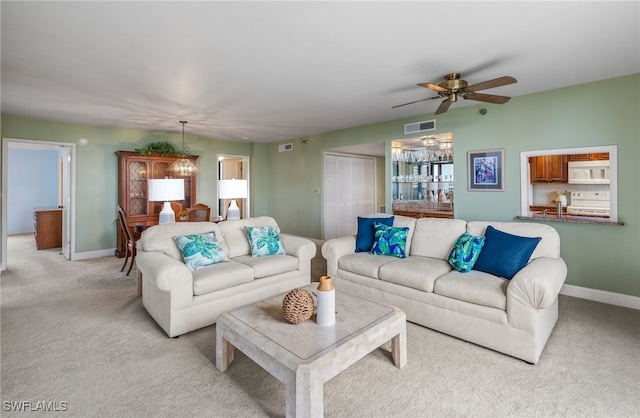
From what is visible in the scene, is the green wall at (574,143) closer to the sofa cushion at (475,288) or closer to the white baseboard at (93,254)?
the sofa cushion at (475,288)

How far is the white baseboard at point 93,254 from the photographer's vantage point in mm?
5543

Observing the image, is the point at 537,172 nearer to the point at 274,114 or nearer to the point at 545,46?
the point at 545,46

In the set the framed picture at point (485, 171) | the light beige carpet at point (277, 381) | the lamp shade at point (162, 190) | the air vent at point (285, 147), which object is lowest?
the light beige carpet at point (277, 381)

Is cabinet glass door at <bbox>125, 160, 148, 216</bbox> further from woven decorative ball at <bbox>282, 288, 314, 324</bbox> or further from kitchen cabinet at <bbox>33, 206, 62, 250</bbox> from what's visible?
woven decorative ball at <bbox>282, 288, 314, 324</bbox>

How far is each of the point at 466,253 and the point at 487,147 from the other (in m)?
2.13

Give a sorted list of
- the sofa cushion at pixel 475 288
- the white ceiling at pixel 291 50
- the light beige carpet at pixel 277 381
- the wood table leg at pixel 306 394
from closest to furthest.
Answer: the wood table leg at pixel 306 394
the light beige carpet at pixel 277 381
the white ceiling at pixel 291 50
the sofa cushion at pixel 475 288

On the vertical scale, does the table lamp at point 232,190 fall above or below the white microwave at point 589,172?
below

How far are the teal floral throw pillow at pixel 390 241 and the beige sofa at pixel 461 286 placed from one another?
90mm

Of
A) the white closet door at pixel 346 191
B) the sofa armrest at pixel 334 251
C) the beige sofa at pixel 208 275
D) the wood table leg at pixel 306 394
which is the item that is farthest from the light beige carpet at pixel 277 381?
the white closet door at pixel 346 191

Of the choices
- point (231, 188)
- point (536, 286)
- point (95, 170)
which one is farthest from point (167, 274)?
point (95, 170)

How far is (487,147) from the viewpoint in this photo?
4.32 metres

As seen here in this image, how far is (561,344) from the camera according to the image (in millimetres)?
2512

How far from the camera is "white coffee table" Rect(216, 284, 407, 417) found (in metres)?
1.55

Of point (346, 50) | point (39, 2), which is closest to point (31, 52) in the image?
point (39, 2)
